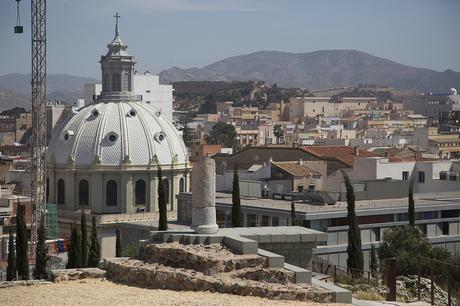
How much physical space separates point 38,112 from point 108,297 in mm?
38511

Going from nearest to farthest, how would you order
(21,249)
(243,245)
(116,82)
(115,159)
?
(243,245)
(21,249)
(115,159)
(116,82)

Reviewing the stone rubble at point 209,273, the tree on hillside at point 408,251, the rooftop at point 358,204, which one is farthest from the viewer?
the rooftop at point 358,204

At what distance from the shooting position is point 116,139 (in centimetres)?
6331

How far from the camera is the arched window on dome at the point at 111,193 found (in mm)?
61631

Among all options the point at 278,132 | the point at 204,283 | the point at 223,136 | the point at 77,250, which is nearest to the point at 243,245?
the point at 204,283

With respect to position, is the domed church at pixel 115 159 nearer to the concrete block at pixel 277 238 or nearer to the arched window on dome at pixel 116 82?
the arched window on dome at pixel 116 82

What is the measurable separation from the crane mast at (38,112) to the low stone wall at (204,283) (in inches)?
1260

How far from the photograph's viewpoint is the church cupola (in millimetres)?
65500

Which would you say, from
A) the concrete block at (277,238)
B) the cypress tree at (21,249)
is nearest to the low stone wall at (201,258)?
the concrete block at (277,238)

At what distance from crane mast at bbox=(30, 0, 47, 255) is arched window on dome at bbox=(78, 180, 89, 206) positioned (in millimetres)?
4457

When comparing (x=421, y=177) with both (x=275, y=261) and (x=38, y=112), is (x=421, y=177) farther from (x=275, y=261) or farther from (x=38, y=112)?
(x=275, y=261)

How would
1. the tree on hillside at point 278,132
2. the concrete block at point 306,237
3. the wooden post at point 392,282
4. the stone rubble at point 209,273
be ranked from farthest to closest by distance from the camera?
the tree on hillside at point 278,132
the concrete block at point 306,237
the wooden post at point 392,282
the stone rubble at point 209,273

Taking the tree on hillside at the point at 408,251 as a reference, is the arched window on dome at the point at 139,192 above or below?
below

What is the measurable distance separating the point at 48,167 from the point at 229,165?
10.3 metres
